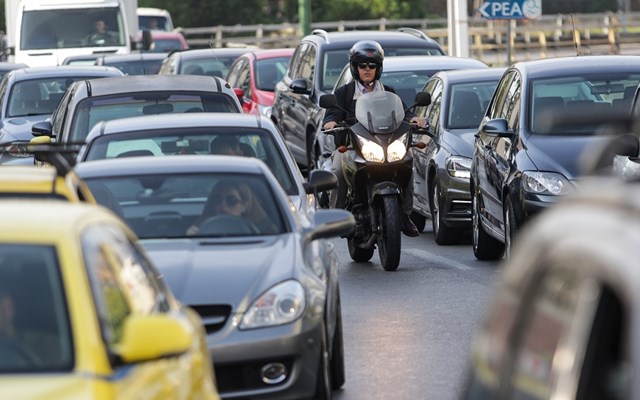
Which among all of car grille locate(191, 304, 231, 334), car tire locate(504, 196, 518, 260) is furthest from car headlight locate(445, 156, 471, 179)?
car grille locate(191, 304, 231, 334)

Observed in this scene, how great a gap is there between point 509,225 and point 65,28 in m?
24.8

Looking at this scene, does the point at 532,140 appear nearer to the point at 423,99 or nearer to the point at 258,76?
the point at 423,99

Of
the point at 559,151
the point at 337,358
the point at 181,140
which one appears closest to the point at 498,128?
the point at 559,151

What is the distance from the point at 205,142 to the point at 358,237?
3778 mm

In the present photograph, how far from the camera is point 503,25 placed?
6500cm

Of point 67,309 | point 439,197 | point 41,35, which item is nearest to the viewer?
point 67,309

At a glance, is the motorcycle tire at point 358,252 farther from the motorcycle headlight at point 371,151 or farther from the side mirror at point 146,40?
the side mirror at point 146,40

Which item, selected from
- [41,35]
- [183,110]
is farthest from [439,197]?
[41,35]

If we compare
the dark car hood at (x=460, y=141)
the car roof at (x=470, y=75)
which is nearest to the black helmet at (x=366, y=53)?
the dark car hood at (x=460, y=141)

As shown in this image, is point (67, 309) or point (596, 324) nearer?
point (596, 324)

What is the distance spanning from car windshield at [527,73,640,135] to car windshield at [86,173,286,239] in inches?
209

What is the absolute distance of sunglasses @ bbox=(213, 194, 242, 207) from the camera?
32.4 ft

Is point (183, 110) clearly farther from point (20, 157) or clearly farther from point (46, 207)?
point (46, 207)

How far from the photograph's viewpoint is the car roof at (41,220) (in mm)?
5645
